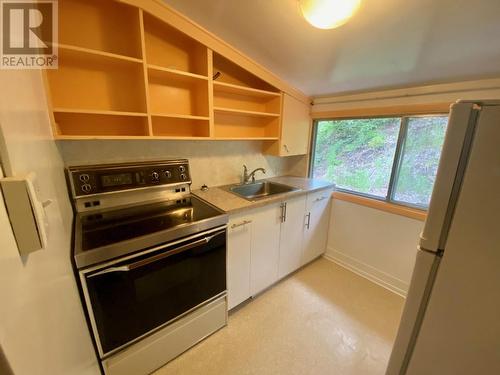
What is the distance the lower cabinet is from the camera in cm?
166

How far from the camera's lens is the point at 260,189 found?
Result: 241 centimetres

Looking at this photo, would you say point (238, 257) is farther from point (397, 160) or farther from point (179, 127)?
point (397, 160)

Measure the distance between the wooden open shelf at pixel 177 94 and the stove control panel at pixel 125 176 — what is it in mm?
426

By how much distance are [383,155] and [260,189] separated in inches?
51.6

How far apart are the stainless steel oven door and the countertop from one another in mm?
216

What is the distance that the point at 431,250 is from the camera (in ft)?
2.63

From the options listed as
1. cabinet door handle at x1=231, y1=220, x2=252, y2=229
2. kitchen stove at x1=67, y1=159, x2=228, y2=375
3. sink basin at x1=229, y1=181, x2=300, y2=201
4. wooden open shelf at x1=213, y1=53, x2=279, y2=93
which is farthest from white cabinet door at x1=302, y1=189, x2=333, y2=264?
wooden open shelf at x1=213, y1=53, x2=279, y2=93

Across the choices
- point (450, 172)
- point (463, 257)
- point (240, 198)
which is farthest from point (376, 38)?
point (240, 198)

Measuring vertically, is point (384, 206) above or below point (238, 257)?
above

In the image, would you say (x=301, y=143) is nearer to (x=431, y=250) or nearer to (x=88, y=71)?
(x=431, y=250)

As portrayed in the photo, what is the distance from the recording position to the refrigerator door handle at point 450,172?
0.68 metres

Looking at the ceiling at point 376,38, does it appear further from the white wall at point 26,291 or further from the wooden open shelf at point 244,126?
the white wall at point 26,291
